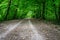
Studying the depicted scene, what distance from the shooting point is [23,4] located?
140 feet

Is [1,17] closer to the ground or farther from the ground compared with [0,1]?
closer to the ground

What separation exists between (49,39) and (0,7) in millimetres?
21684

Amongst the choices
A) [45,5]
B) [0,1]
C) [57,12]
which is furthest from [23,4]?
[57,12]

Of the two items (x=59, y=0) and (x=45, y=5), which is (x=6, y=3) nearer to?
(x=45, y=5)

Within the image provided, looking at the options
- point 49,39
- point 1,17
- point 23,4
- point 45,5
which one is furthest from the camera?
point 23,4

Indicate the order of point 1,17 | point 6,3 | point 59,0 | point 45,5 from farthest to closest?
point 45,5 → point 6,3 → point 1,17 → point 59,0

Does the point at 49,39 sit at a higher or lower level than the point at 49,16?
higher

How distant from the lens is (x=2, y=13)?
32.1 meters

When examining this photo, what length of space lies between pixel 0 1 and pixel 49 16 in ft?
55.9

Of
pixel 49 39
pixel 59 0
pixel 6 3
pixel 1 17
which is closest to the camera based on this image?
pixel 49 39

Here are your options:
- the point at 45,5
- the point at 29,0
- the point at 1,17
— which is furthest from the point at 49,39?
the point at 29,0

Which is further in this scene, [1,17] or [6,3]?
[6,3]

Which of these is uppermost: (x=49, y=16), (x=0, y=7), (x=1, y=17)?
(x=0, y=7)

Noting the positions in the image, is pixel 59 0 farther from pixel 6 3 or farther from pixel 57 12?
pixel 6 3
